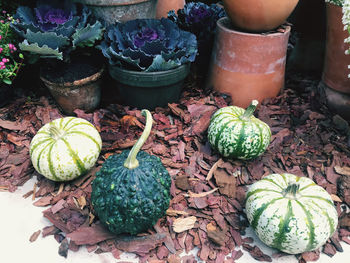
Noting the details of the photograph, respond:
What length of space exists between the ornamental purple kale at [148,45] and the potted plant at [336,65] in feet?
3.74

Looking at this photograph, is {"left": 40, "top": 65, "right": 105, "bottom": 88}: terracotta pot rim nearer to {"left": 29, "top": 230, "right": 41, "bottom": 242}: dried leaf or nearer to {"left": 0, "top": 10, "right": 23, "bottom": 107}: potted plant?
{"left": 0, "top": 10, "right": 23, "bottom": 107}: potted plant

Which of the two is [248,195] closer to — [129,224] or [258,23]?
[129,224]

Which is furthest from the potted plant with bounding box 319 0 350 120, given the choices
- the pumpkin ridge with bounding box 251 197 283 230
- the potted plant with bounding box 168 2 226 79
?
the pumpkin ridge with bounding box 251 197 283 230

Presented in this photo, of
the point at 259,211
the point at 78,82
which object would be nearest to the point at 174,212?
the point at 259,211

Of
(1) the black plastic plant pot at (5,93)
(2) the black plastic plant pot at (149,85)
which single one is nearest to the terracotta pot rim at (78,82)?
(2) the black plastic plant pot at (149,85)

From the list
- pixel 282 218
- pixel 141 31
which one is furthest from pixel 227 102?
pixel 282 218

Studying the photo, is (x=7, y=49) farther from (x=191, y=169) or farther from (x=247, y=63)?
(x=247, y=63)

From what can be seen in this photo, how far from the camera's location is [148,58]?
7.97 ft

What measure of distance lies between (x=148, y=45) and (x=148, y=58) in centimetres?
9

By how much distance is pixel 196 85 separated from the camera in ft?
10.4

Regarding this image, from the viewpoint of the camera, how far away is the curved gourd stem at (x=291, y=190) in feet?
5.56

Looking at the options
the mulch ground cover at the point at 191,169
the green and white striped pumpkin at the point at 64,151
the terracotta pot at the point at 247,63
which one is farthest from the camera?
the terracotta pot at the point at 247,63

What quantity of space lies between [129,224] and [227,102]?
4.97 feet

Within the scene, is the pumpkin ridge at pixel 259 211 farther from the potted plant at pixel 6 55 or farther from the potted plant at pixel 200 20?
the potted plant at pixel 6 55
